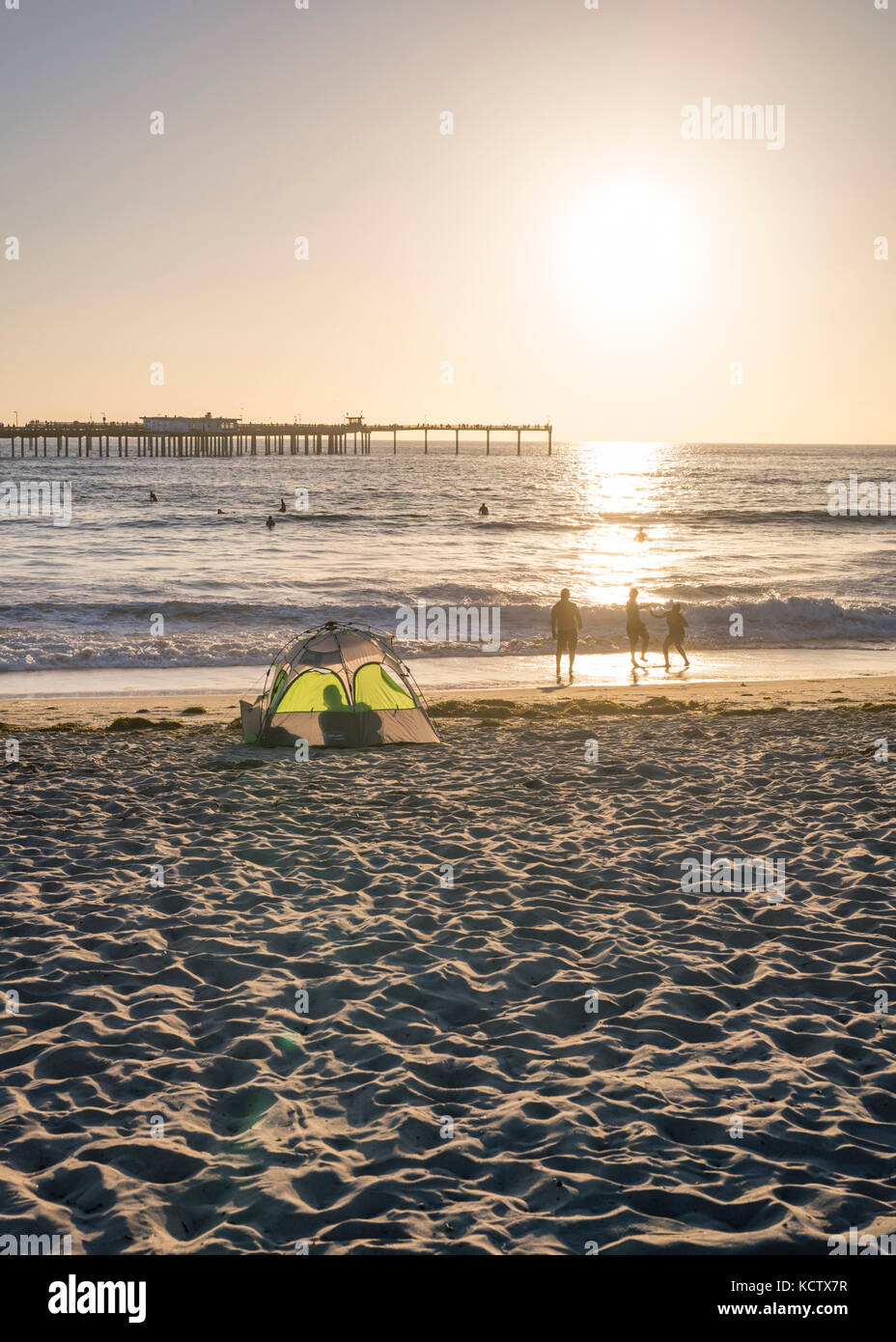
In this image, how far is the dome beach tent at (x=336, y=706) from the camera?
12.0 metres

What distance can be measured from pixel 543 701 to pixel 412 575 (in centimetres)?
1933

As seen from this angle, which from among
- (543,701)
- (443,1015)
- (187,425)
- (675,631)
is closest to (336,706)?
(543,701)

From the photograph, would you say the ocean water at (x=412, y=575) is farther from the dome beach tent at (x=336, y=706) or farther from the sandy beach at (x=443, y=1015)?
the sandy beach at (x=443, y=1015)

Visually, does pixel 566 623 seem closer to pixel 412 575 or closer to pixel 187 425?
pixel 412 575

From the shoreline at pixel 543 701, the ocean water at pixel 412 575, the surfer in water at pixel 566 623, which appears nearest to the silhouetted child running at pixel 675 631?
the ocean water at pixel 412 575

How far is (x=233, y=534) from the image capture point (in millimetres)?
45094

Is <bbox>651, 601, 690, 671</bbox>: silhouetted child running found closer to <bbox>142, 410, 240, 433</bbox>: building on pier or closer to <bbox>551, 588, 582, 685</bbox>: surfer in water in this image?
<bbox>551, 588, 582, 685</bbox>: surfer in water

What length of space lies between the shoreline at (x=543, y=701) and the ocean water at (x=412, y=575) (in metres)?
2.02

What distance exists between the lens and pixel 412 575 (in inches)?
1361

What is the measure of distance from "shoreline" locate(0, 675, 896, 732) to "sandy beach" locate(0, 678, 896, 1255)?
3.99 metres

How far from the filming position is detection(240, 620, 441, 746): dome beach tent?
39.2ft

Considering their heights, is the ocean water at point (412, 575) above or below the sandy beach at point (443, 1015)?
above
